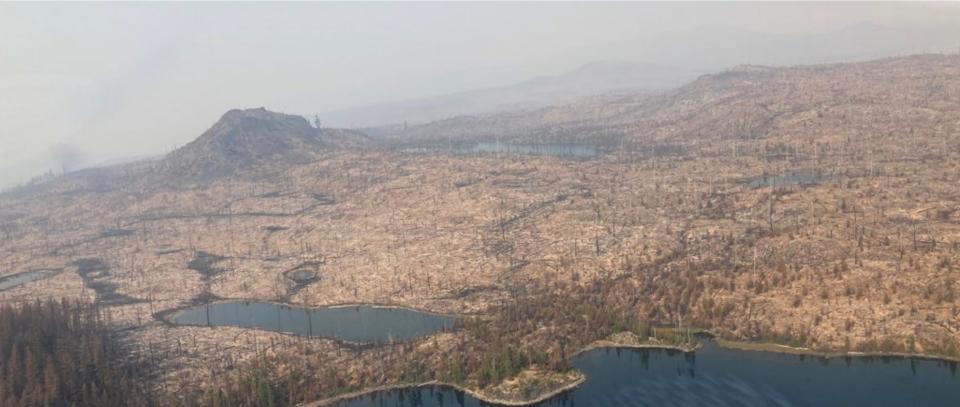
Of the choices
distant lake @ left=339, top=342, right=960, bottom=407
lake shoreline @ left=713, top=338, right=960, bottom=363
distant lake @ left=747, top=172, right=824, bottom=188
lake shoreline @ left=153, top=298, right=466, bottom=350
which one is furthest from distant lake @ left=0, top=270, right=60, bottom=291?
distant lake @ left=747, top=172, right=824, bottom=188

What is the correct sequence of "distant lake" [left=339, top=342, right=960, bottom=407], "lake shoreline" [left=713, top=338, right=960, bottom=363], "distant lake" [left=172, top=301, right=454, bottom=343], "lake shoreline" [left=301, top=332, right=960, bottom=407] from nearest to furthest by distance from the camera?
"distant lake" [left=339, top=342, right=960, bottom=407]
"lake shoreline" [left=301, top=332, right=960, bottom=407]
"lake shoreline" [left=713, top=338, right=960, bottom=363]
"distant lake" [left=172, top=301, right=454, bottom=343]

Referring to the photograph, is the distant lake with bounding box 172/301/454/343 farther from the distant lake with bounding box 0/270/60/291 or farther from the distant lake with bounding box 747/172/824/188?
the distant lake with bounding box 747/172/824/188

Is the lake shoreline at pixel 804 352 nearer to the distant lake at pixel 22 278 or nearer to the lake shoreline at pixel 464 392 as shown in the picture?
the lake shoreline at pixel 464 392

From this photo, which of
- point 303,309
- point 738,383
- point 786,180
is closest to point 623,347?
point 738,383

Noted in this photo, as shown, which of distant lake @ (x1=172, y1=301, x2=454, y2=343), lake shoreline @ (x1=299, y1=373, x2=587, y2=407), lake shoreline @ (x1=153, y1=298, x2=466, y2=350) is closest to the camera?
lake shoreline @ (x1=299, y1=373, x2=587, y2=407)

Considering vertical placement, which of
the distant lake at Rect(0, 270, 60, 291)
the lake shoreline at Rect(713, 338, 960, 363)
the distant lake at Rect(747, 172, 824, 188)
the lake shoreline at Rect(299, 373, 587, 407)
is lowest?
the lake shoreline at Rect(299, 373, 587, 407)

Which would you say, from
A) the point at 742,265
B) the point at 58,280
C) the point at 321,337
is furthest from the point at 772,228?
the point at 58,280
